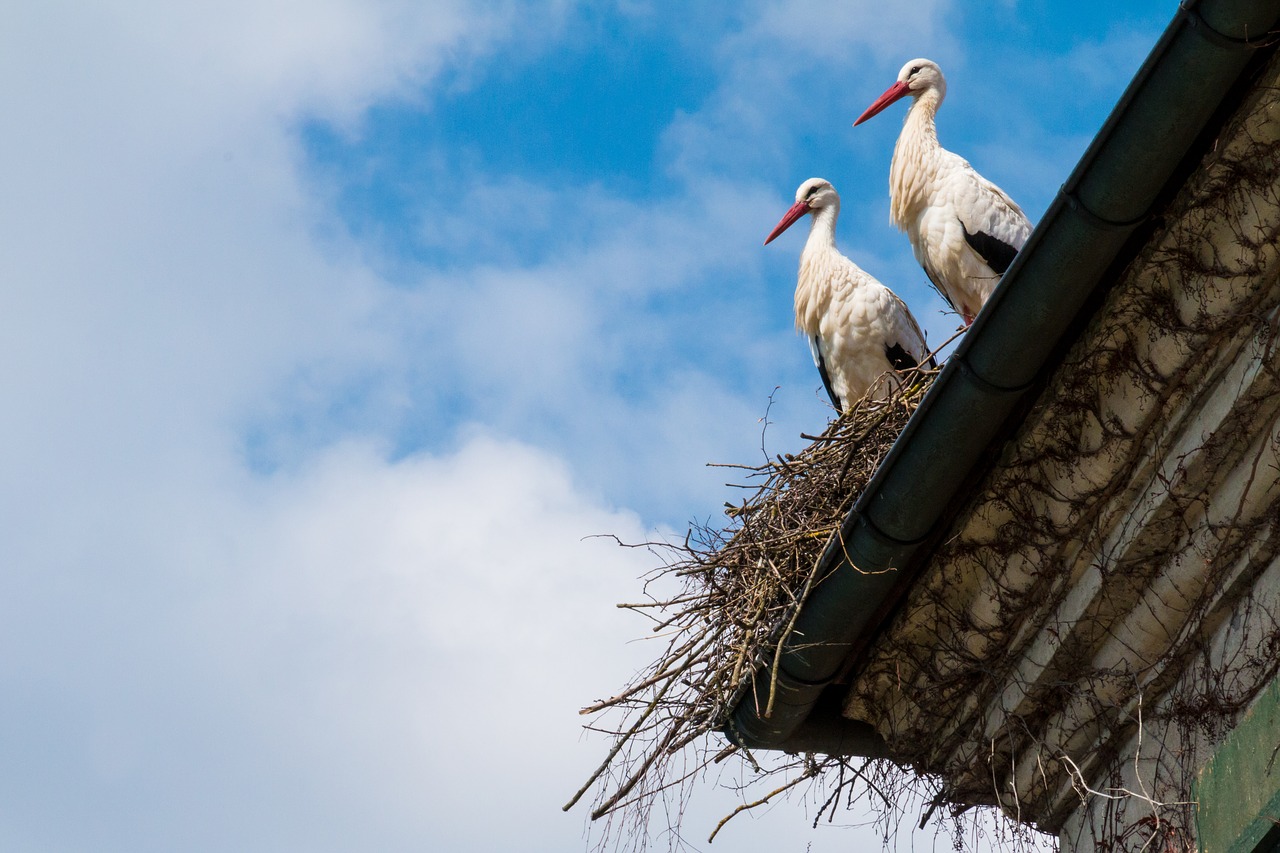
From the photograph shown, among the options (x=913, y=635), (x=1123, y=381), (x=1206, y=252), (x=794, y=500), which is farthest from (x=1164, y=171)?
(x=794, y=500)

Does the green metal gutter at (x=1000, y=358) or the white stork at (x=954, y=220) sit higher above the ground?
the white stork at (x=954, y=220)

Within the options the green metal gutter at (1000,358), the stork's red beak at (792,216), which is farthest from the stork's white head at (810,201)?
the green metal gutter at (1000,358)

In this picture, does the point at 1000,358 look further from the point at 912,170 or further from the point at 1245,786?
the point at 912,170

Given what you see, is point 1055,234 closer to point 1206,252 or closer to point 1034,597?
point 1206,252

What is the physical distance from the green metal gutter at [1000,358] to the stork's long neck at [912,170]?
10.8ft

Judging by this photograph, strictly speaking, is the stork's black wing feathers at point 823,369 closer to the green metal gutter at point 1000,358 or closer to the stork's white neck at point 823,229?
the stork's white neck at point 823,229

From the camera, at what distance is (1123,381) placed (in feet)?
11.7

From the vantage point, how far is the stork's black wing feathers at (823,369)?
7836mm

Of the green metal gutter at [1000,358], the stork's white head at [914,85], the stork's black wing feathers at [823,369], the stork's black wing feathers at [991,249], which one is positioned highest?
the stork's white head at [914,85]

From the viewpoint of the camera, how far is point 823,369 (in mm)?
7910

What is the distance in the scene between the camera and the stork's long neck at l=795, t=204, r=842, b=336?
7.74 metres

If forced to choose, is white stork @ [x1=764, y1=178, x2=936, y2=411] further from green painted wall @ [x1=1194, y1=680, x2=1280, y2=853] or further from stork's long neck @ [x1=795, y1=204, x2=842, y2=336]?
green painted wall @ [x1=1194, y1=680, x2=1280, y2=853]

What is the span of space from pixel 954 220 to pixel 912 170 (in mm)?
425

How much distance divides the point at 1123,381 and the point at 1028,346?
22 cm
